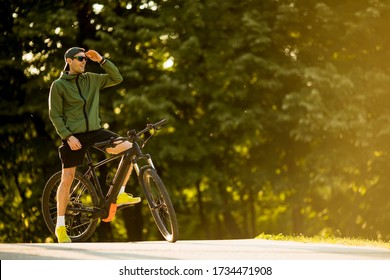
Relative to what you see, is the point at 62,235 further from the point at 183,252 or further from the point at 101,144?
the point at 183,252

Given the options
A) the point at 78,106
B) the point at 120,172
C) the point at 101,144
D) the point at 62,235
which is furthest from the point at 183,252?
the point at 78,106

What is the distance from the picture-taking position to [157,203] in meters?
8.17

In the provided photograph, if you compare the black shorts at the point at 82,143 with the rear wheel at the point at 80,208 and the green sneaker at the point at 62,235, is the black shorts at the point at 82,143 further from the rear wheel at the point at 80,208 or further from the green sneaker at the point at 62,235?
the green sneaker at the point at 62,235

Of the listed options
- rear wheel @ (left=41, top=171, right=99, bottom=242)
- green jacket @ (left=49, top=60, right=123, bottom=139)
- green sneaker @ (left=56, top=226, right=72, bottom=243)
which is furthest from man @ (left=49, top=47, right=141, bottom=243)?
green sneaker @ (left=56, top=226, right=72, bottom=243)

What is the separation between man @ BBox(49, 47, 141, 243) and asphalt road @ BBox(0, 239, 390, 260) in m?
0.69

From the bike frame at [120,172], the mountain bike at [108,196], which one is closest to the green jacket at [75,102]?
the mountain bike at [108,196]

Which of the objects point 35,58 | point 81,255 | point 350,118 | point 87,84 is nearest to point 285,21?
point 350,118

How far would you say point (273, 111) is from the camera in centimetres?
1831

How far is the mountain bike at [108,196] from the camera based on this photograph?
8.16 m

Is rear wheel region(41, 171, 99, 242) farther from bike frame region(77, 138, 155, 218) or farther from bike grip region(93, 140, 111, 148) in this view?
bike grip region(93, 140, 111, 148)

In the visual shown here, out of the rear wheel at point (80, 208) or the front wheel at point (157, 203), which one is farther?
the rear wheel at point (80, 208)

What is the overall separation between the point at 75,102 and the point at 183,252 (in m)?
2.00

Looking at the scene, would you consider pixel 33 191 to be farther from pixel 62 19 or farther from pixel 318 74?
pixel 318 74

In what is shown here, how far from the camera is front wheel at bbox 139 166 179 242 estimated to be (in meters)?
8.01
